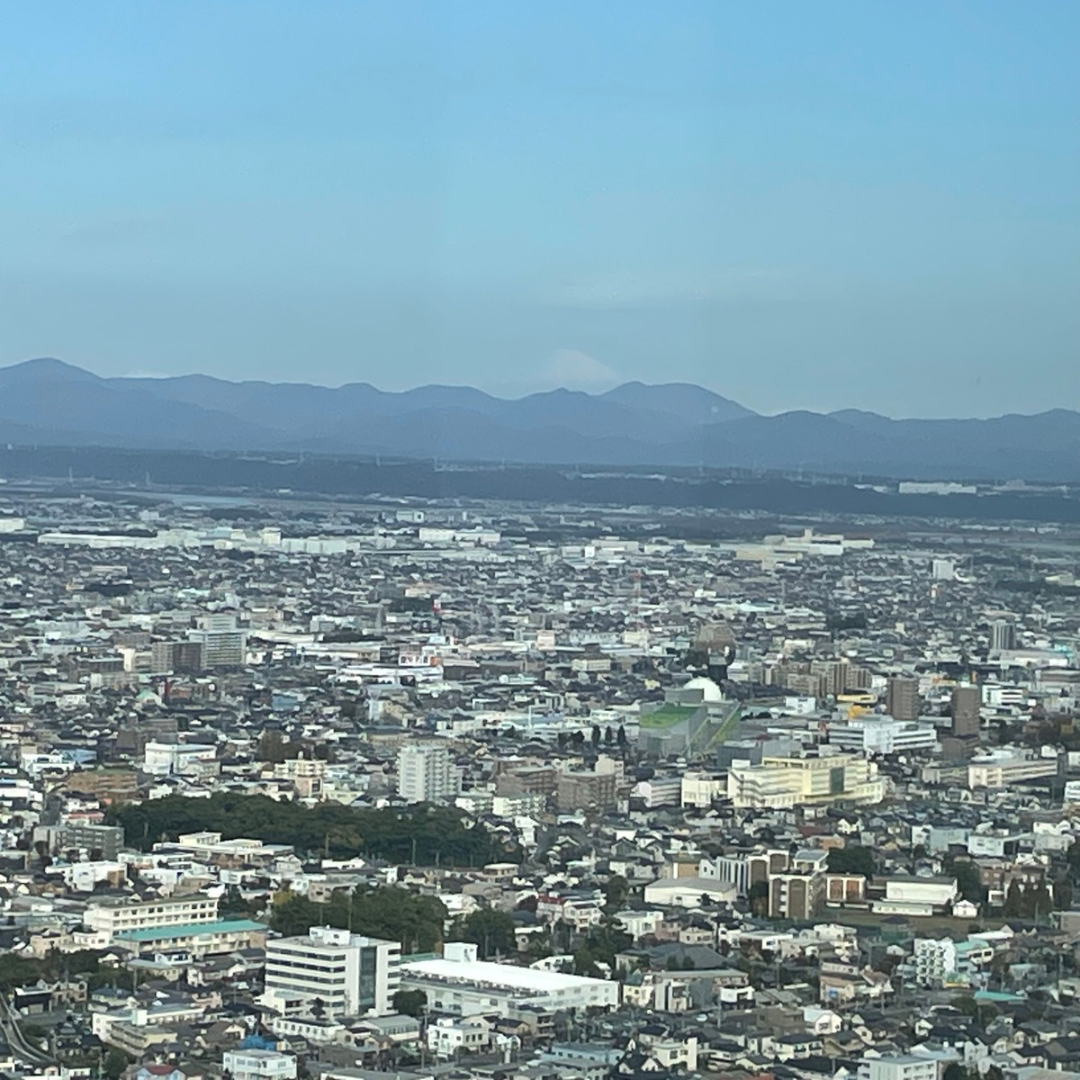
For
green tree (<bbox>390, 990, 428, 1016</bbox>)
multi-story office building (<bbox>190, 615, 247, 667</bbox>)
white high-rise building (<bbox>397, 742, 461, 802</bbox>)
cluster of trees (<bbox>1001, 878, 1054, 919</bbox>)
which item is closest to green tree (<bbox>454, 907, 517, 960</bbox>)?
green tree (<bbox>390, 990, 428, 1016</bbox>)

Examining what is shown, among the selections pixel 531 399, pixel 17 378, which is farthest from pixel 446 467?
pixel 17 378

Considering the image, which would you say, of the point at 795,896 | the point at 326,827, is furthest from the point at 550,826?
the point at 795,896

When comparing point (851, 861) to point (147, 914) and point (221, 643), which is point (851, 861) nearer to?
point (147, 914)

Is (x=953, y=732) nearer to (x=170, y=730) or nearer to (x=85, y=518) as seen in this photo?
(x=170, y=730)

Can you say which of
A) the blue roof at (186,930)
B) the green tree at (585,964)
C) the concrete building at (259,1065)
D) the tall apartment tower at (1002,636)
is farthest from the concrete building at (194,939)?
the tall apartment tower at (1002,636)

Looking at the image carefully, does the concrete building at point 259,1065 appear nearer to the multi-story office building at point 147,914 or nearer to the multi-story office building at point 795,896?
the multi-story office building at point 147,914
